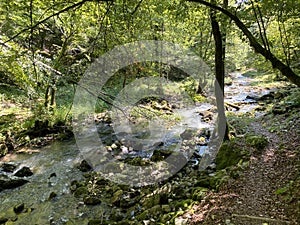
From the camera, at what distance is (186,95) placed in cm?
1594

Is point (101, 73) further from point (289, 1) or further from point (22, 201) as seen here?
point (289, 1)

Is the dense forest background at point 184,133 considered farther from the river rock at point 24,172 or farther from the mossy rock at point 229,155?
the river rock at point 24,172

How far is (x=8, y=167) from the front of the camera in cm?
665

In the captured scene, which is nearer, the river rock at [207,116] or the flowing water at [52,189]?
the flowing water at [52,189]

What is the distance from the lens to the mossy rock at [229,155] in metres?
5.05

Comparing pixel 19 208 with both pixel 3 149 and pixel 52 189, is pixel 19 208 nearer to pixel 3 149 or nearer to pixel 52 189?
pixel 52 189

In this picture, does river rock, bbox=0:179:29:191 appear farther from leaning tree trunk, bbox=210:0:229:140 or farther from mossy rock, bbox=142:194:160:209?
leaning tree trunk, bbox=210:0:229:140

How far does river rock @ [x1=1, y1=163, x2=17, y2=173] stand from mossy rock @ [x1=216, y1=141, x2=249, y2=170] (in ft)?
17.6

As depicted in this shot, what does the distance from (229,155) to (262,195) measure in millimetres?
1951

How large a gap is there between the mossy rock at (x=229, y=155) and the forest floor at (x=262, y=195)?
0.26 metres

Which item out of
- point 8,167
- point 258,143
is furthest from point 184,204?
point 8,167

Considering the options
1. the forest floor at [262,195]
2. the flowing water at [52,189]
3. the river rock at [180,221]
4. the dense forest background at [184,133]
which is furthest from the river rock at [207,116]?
the river rock at [180,221]

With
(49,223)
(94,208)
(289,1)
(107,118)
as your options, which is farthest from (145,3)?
(107,118)

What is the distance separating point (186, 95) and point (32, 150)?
33.8 ft
